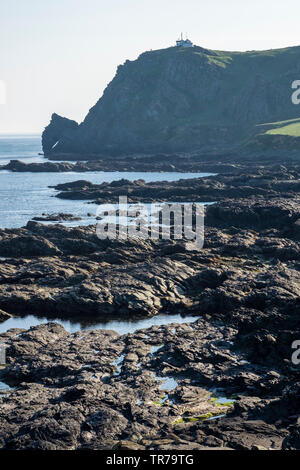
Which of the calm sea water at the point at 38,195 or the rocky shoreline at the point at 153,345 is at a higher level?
the calm sea water at the point at 38,195

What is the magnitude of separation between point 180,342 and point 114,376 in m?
5.29

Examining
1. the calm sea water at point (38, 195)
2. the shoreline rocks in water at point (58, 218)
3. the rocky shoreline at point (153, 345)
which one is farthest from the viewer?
the calm sea water at point (38, 195)

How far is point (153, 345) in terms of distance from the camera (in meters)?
36.2

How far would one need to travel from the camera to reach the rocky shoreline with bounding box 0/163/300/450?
24828mm

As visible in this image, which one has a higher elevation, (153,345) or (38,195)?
(38,195)

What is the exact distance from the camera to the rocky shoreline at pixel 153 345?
81.5ft

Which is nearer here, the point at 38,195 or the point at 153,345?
the point at 153,345

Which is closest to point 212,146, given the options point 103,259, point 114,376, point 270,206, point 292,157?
point 292,157

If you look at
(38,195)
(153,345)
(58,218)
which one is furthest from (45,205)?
(153,345)

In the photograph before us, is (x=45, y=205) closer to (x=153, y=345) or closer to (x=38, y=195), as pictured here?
(x=38, y=195)

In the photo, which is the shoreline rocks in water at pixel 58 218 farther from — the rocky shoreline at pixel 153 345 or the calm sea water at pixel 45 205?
the rocky shoreline at pixel 153 345

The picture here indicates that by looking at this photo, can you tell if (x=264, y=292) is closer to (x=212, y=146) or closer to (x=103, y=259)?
(x=103, y=259)

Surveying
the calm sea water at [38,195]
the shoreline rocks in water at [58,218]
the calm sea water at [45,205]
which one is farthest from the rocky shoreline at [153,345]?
the calm sea water at [38,195]
